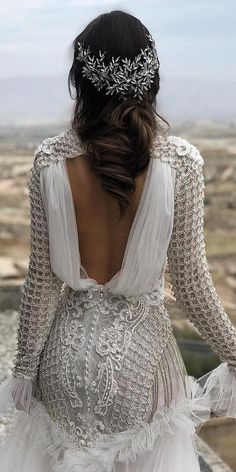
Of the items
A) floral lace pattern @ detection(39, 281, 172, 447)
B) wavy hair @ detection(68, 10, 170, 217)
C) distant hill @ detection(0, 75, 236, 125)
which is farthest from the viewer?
distant hill @ detection(0, 75, 236, 125)

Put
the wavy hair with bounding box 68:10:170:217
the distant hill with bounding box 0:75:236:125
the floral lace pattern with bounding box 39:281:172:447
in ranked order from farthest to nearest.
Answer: the distant hill with bounding box 0:75:236:125
the floral lace pattern with bounding box 39:281:172:447
the wavy hair with bounding box 68:10:170:217

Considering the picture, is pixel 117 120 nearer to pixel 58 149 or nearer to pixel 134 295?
pixel 58 149

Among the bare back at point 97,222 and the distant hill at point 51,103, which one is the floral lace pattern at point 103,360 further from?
the distant hill at point 51,103

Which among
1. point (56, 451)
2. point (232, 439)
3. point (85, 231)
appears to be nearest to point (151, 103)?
point (85, 231)

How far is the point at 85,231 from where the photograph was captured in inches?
50.5

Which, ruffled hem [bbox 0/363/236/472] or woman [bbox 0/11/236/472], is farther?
ruffled hem [bbox 0/363/236/472]

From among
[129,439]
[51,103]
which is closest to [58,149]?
[129,439]

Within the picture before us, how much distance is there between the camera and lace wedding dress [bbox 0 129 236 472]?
4.11 ft

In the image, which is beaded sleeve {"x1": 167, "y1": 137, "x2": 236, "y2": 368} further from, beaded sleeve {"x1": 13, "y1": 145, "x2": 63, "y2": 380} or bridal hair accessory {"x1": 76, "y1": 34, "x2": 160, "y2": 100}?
beaded sleeve {"x1": 13, "y1": 145, "x2": 63, "y2": 380}

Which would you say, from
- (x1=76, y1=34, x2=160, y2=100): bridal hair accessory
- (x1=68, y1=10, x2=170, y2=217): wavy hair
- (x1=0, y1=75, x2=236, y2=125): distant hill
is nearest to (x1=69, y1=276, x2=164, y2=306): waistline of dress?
(x1=68, y1=10, x2=170, y2=217): wavy hair

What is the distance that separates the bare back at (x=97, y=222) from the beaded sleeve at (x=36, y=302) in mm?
85

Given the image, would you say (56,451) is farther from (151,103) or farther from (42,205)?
(151,103)

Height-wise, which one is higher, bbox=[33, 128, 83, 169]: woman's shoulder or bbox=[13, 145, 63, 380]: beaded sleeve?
bbox=[33, 128, 83, 169]: woman's shoulder

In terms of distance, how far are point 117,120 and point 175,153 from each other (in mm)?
117
